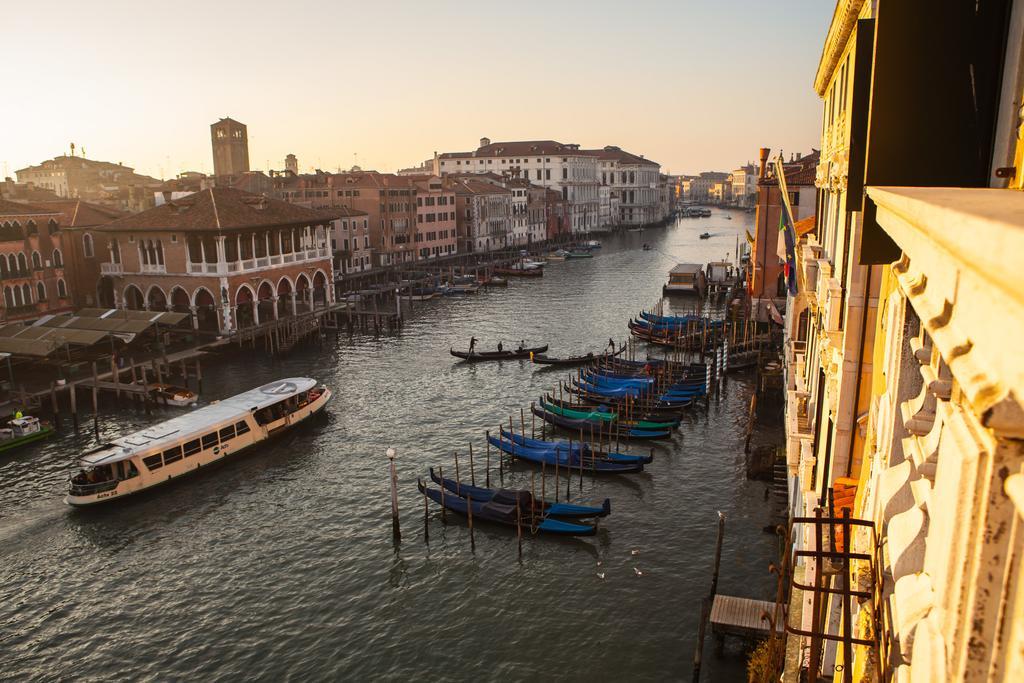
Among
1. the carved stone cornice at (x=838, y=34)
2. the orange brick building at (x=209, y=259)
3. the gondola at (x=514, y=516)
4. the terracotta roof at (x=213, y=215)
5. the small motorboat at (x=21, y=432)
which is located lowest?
the gondola at (x=514, y=516)

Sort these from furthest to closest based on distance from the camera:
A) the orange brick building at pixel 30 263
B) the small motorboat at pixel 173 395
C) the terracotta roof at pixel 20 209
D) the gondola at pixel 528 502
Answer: the terracotta roof at pixel 20 209
the orange brick building at pixel 30 263
the small motorboat at pixel 173 395
the gondola at pixel 528 502

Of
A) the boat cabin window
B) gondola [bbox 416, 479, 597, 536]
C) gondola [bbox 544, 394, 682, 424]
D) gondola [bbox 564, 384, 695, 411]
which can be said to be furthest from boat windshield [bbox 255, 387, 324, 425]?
gondola [bbox 564, 384, 695, 411]

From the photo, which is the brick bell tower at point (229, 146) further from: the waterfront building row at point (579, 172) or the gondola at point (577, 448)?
the gondola at point (577, 448)

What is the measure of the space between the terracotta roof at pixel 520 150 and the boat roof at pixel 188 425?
299ft

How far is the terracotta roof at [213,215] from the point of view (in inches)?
1612

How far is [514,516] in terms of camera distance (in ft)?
65.0

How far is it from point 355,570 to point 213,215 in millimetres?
28687

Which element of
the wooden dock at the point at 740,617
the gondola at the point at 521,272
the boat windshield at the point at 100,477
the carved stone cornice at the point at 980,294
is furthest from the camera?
the gondola at the point at 521,272

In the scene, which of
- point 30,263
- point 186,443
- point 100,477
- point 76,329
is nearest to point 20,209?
point 30,263

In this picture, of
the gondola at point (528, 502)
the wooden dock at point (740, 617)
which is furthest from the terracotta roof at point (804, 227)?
the wooden dock at point (740, 617)

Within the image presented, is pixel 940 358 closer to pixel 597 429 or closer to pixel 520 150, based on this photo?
pixel 597 429

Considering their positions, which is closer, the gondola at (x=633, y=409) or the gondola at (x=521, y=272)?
the gondola at (x=633, y=409)

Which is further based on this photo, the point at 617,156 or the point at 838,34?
the point at 617,156

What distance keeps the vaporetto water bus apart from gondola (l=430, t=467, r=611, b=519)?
8.55 meters
